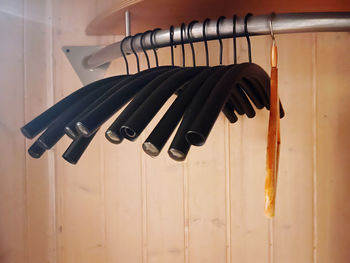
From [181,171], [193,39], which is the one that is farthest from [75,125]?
[181,171]

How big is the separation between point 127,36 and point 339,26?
391 mm

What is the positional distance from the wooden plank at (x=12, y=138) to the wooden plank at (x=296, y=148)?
0.79 m

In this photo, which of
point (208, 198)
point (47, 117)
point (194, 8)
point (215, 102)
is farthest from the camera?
point (208, 198)

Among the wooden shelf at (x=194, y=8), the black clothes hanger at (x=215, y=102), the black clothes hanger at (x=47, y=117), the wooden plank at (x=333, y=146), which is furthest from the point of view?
the wooden plank at (x=333, y=146)

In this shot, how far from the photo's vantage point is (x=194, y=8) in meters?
0.61

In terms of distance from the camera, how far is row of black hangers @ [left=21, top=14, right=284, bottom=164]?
1.17ft

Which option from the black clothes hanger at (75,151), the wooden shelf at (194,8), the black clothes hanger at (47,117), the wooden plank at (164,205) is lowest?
the wooden plank at (164,205)

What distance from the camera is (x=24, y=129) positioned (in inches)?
18.6

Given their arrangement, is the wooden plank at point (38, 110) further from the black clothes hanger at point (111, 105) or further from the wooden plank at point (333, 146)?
the wooden plank at point (333, 146)

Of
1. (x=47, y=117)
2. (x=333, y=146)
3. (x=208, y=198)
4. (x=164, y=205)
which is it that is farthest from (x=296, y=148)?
(x=47, y=117)

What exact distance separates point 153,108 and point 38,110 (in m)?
0.72

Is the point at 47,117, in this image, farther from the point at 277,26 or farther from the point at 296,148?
the point at 296,148

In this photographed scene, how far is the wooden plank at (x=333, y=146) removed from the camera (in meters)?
0.80

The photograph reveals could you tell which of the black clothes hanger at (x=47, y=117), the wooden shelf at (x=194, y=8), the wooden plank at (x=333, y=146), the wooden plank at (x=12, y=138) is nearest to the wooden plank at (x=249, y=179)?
the wooden plank at (x=333, y=146)
